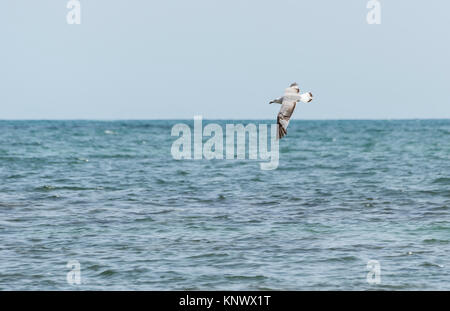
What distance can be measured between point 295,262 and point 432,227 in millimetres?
4134

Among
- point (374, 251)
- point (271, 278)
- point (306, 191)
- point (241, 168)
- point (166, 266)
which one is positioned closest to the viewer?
point (271, 278)

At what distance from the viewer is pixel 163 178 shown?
26.7 meters

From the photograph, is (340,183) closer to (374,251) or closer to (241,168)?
(241,168)
